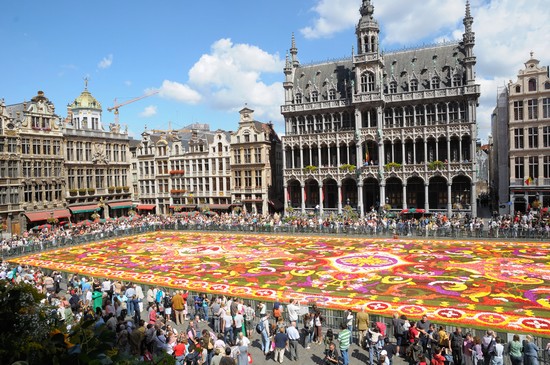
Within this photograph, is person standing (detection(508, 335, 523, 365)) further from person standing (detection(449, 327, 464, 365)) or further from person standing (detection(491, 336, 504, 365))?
person standing (detection(449, 327, 464, 365))

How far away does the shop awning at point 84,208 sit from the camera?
58.1 metres

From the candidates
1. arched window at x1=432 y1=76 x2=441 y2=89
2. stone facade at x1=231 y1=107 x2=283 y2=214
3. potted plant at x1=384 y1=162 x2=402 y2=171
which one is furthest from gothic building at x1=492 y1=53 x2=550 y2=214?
stone facade at x1=231 y1=107 x2=283 y2=214

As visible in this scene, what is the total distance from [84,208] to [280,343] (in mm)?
51934

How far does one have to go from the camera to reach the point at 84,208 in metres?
59.2

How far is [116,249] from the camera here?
37281mm

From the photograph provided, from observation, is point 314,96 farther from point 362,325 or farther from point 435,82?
point 362,325

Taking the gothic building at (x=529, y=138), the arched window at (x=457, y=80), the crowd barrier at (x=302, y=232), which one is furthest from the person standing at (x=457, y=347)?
the arched window at (x=457, y=80)

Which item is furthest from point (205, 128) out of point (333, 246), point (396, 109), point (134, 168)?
point (333, 246)

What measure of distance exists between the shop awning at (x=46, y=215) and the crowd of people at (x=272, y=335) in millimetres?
36192

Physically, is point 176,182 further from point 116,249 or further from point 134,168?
point 116,249

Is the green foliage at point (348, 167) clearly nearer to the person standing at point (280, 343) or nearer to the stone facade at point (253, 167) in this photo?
the stone facade at point (253, 167)

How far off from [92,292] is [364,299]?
42.9ft

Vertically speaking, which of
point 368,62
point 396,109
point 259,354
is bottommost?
point 259,354

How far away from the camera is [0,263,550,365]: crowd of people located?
12.8 metres
